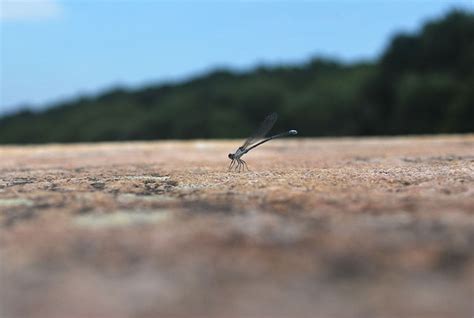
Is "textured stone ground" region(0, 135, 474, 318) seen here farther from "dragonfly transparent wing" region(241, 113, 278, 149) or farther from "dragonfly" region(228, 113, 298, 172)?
"dragonfly transparent wing" region(241, 113, 278, 149)

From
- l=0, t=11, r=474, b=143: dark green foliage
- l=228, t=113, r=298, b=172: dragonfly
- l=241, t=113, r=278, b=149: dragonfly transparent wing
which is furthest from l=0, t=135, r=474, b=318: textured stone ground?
l=0, t=11, r=474, b=143: dark green foliage

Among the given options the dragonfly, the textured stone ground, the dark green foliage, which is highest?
the dark green foliage

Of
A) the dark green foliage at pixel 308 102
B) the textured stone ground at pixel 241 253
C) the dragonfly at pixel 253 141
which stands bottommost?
the textured stone ground at pixel 241 253

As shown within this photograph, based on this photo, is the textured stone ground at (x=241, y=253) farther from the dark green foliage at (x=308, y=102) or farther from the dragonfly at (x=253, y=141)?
the dark green foliage at (x=308, y=102)

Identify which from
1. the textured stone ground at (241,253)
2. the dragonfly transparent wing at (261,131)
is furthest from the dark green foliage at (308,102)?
the textured stone ground at (241,253)

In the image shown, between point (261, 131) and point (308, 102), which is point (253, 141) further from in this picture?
point (308, 102)

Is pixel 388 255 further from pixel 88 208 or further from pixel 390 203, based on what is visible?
pixel 88 208

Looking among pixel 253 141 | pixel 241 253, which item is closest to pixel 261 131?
pixel 253 141
